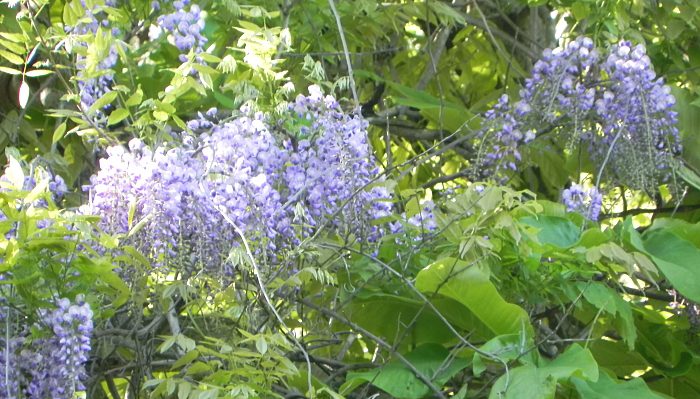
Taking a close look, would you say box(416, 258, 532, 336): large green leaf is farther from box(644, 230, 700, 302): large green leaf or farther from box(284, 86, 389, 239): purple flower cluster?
box(644, 230, 700, 302): large green leaf

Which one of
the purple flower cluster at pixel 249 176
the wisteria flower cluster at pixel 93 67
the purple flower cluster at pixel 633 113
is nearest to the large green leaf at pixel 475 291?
the purple flower cluster at pixel 249 176

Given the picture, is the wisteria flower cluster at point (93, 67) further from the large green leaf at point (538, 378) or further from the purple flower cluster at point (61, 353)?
the large green leaf at point (538, 378)

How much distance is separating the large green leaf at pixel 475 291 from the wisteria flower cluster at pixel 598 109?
40 cm

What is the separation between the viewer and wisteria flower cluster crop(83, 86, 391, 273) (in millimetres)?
1810

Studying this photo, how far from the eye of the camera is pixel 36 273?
66.7 inches

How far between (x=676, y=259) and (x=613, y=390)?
33cm

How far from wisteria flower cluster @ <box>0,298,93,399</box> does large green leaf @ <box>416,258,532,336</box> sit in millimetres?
565

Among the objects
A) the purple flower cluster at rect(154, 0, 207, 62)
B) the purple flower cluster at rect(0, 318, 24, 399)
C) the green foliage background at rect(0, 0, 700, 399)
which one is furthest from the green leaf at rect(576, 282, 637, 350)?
the purple flower cluster at rect(0, 318, 24, 399)

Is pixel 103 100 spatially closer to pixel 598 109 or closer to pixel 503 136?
pixel 503 136

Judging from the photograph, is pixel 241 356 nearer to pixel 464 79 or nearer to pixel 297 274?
pixel 297 274

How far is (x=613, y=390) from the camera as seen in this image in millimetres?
2053

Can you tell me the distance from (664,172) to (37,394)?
4.68ft


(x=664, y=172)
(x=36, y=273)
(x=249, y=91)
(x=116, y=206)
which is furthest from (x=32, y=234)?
(x=664, y=172)

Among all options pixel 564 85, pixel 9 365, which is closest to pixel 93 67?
pixel 9 365
